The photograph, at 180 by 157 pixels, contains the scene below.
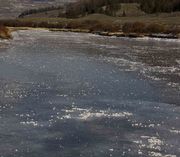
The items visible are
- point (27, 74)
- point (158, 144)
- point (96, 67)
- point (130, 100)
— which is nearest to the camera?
point (158, 144)

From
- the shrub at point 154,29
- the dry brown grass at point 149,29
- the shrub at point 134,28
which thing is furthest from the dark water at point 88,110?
the shrub at point 134,28

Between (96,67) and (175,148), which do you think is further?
(96,67)

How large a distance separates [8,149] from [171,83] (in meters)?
23.5

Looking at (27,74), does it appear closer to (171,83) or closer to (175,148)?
(171,83)

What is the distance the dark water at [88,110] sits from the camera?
74.9 ft

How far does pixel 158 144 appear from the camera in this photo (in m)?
23.6

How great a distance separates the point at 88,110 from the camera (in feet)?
100

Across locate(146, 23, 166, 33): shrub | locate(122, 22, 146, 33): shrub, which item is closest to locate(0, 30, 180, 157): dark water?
locate(146, 23, 166, 33): shrub

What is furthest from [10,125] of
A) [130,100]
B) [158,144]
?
[130,100]

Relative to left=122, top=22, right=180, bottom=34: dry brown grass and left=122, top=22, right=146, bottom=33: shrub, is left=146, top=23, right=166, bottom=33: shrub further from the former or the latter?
left=122, top=22, right=146, bottom=33: shrub

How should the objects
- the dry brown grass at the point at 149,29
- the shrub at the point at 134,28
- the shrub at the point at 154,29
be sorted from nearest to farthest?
the dry brown grass at the point at 149,29
the shrub at the point at 154,29
the shrub at the point at 134,28

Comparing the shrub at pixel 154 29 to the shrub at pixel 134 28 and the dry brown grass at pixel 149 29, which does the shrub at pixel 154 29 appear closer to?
the dry brown grass at pixel 149 29

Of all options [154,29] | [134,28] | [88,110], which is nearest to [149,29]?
[154,29]

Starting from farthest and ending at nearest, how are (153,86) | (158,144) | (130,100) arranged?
(153,86)
(130,100)
(158,144)
